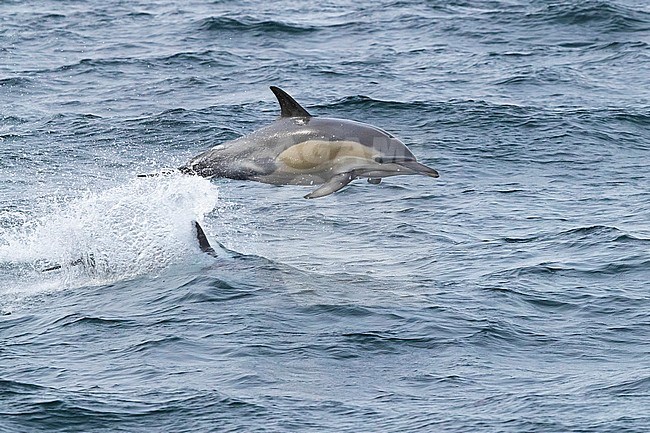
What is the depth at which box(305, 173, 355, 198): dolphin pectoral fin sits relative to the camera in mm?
12230

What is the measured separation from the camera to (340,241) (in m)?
15.5

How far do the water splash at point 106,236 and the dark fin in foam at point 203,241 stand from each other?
102 millimetres

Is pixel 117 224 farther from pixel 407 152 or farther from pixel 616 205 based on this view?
pixel 616 205

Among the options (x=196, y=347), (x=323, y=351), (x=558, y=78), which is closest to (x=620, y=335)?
(x=323, y=351)

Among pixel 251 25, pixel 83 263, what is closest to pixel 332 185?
pixel 83 263

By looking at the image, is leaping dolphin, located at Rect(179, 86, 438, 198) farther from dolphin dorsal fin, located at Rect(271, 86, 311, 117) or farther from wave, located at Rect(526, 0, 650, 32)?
wave, located at Rect(526, 0, 650, 32)

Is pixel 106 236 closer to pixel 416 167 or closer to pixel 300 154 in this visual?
pixel 300 154

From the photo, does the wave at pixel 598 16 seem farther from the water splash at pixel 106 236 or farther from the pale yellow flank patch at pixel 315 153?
the pale yellow flank patch at pixel 315 153

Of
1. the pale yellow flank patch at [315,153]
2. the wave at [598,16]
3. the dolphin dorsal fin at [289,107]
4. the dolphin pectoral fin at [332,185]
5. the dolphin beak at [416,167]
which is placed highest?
the dolphin dorsal fin at [289,107]

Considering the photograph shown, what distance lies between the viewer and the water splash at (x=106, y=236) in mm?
14453

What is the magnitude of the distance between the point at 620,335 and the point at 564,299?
111 centimetres

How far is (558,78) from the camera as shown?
77.0 ft

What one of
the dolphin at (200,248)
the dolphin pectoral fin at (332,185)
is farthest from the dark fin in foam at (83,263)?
the dolphin pectoral fin at (332,185)

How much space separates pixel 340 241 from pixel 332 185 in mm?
3160
